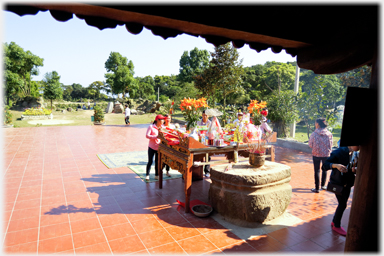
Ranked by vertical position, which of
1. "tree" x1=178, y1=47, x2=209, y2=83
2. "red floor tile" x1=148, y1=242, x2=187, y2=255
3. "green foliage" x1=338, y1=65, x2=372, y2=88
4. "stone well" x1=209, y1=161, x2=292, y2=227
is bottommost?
"red floor tile" x1=148, y1=242, x2=187, y2=255

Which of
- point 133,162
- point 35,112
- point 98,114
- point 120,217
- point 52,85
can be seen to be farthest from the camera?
point 52,85

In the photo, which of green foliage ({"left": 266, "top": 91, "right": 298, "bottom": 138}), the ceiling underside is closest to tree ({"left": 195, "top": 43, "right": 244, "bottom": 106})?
green foliage ({"left": 266, "top": 91, "right": 298, "bottom": 138})

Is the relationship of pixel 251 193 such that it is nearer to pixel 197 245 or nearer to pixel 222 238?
pixel 222 238

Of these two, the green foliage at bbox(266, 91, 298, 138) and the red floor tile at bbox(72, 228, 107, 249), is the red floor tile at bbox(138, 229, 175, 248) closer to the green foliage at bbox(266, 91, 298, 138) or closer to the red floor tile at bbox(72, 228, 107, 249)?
the red floor tile at bbox(72, 228, 107, 249)

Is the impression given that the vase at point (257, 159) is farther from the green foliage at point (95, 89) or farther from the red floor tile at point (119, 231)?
the green foliage at point (95, 89)

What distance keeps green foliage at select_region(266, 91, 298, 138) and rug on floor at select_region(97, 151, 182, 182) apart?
6.43 m

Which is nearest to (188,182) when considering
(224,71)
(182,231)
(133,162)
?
(182,231)

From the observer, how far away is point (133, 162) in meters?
8.00

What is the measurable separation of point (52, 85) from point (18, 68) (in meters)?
5.87

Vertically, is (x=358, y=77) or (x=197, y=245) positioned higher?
(x=358, y=77)

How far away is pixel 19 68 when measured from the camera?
88.5 ft

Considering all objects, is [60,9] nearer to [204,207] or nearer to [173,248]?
[173,248]

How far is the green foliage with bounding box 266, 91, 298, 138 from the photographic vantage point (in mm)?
10852

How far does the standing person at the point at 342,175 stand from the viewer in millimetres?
3678
